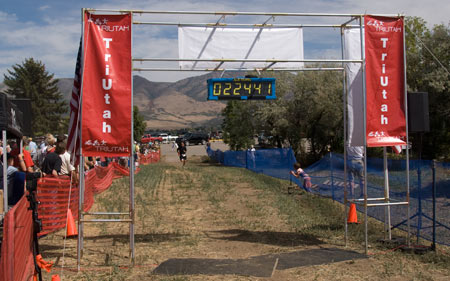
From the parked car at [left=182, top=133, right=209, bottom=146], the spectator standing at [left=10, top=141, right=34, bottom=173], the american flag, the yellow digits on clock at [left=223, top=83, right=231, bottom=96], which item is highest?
the parked car at [left=182, top=133, right=209, bottom=146]

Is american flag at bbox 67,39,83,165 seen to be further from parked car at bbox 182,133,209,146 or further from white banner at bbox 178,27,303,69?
parked car at bbox 182,133,209,146

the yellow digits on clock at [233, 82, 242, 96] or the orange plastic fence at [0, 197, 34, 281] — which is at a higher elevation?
the yellow digits on clock at [233, 82, 242, 96]

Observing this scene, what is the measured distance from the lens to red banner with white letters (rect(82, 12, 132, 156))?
7559 millimetres

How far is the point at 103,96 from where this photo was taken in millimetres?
7598

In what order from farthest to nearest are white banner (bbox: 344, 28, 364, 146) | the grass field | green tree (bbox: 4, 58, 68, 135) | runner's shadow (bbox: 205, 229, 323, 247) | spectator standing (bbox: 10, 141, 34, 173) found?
1. green tree (bbox: 4, 58, 68, 135)
2. spectator standing (bbox: 10, 141, 34, 173)
3. runner's shadow (bbox: 205, 229, 323, 247)
4. white banner (bbox: 344, 28, 364, 146)
5. the grass field

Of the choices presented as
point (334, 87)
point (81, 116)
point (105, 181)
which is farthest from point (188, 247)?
point (334, 87)

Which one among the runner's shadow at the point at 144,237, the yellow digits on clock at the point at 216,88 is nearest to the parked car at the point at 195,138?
the runner's shadow at the point at 144,237

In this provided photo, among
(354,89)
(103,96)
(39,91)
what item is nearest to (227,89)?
(103,96)

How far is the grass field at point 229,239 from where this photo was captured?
7051mm

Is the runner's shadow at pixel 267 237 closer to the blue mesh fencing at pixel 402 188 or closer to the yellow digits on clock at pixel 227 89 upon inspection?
the blue mesh fencing at pixel 402 188

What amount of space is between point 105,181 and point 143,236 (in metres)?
9.97

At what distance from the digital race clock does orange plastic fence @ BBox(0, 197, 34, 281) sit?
3727mm

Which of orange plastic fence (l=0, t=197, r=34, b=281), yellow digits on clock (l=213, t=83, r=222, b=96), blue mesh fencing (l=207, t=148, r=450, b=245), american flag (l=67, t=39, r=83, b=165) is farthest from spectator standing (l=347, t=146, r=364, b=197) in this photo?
orange plastic fence (l=0, t=197, r=34, b=281)

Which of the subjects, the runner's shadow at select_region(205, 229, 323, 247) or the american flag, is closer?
the american flag
